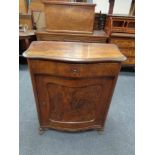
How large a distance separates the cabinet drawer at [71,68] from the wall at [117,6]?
6.06 ft

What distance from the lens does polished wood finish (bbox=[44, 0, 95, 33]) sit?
2.37 metres

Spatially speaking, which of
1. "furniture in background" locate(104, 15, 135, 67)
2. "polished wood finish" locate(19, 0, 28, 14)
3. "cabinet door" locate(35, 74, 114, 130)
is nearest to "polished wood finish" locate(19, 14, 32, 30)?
"polished wood finish" locate(19, 0, 28, 14)

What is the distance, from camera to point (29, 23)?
297cm

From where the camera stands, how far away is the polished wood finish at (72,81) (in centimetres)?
124

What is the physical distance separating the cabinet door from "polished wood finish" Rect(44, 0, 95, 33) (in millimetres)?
1370

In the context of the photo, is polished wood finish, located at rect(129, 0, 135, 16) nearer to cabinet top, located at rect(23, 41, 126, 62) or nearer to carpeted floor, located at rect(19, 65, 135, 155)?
cabinet top, located at rect(23, 41, 126, 62)

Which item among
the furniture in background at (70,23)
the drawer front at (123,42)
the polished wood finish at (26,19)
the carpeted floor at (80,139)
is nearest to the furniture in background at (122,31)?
the drawer front at (123,42)

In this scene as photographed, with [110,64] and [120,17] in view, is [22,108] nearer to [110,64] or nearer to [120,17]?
[110,64]

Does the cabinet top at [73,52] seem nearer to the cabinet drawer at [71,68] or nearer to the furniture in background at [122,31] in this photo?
the cabinet drawer at [71,68]

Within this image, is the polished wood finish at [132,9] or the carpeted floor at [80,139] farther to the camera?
the polished wood finish at [132,9]

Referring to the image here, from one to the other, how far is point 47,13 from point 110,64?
1.57 metres

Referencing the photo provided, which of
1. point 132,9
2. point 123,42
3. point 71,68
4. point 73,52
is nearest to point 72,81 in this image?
point 71,68

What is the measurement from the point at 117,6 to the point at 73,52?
184 cm

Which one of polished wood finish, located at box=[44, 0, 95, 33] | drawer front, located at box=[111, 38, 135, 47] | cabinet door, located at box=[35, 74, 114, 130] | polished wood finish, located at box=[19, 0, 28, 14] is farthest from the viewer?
polished wood finish, located at box=[19, 0, 28, 14]
